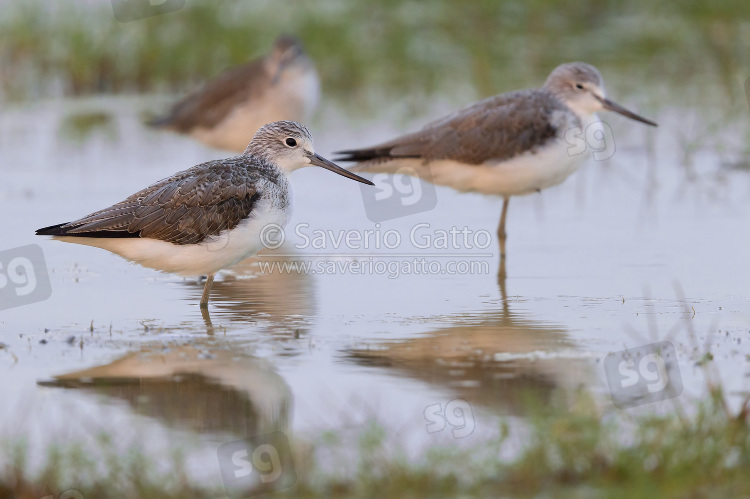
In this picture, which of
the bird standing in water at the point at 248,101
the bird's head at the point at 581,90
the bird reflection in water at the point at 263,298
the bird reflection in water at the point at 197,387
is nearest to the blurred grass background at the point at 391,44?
the bird standing in water at the point at 248,101

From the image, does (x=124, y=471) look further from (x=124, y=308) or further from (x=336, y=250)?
(x=336, y=250)

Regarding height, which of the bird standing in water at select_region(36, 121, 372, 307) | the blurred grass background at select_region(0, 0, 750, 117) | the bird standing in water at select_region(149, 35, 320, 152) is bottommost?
the bird standing in water at select_region(36, 121, 372, 307)

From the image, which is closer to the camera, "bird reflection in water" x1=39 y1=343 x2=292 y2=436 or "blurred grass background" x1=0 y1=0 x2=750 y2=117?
"bird reflection in water" x1=39 y1=343 x2=292 y2=436

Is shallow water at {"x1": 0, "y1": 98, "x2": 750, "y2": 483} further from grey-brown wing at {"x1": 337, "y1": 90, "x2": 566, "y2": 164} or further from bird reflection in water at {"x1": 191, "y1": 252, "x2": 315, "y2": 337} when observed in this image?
grey-brown wing at {"x1": 337, "y1": 90, "x2": 566, "y2": 164}

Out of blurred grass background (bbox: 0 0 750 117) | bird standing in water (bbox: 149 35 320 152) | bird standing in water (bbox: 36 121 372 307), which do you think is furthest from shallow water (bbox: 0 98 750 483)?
blurred grass background (bbox: 0 0 750 117)

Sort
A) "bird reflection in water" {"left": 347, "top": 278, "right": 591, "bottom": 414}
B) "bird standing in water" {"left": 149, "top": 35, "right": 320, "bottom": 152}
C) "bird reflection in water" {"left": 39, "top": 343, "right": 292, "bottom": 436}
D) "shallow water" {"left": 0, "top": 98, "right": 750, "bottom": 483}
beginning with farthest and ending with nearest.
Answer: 1. "bird standing in water" {"left": 149, "top": 35, "right": 320, "bottom": 152}
2. "bird reflection in water" {"left": 347, "top": 278, "right": 591, "bottom": 414}
3. "shallow water" {"left": 0, "top": 98, "right": 750, "bottom": 483}
4. "bird reflection in water" {"left": 39, "top": 343, "right": 292, "bottom": 436}

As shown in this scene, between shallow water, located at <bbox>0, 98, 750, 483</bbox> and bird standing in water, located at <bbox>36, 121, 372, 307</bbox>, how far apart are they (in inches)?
13.7

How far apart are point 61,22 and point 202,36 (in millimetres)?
1885

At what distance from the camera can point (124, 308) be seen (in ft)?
23.6

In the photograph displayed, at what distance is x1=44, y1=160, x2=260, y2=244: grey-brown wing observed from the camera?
6.91 m

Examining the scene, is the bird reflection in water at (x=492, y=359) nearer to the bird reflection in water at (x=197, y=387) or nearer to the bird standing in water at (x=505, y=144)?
the bird reflection in water at (x=197, y=387)

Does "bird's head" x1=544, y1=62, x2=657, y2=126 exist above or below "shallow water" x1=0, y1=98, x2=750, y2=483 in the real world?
above

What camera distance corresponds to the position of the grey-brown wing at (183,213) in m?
6.91

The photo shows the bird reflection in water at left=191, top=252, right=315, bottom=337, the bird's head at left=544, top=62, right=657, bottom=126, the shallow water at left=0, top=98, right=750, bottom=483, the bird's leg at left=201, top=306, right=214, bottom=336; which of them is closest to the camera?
the shallow water at left=0, top=98, right=750, bottom=483
